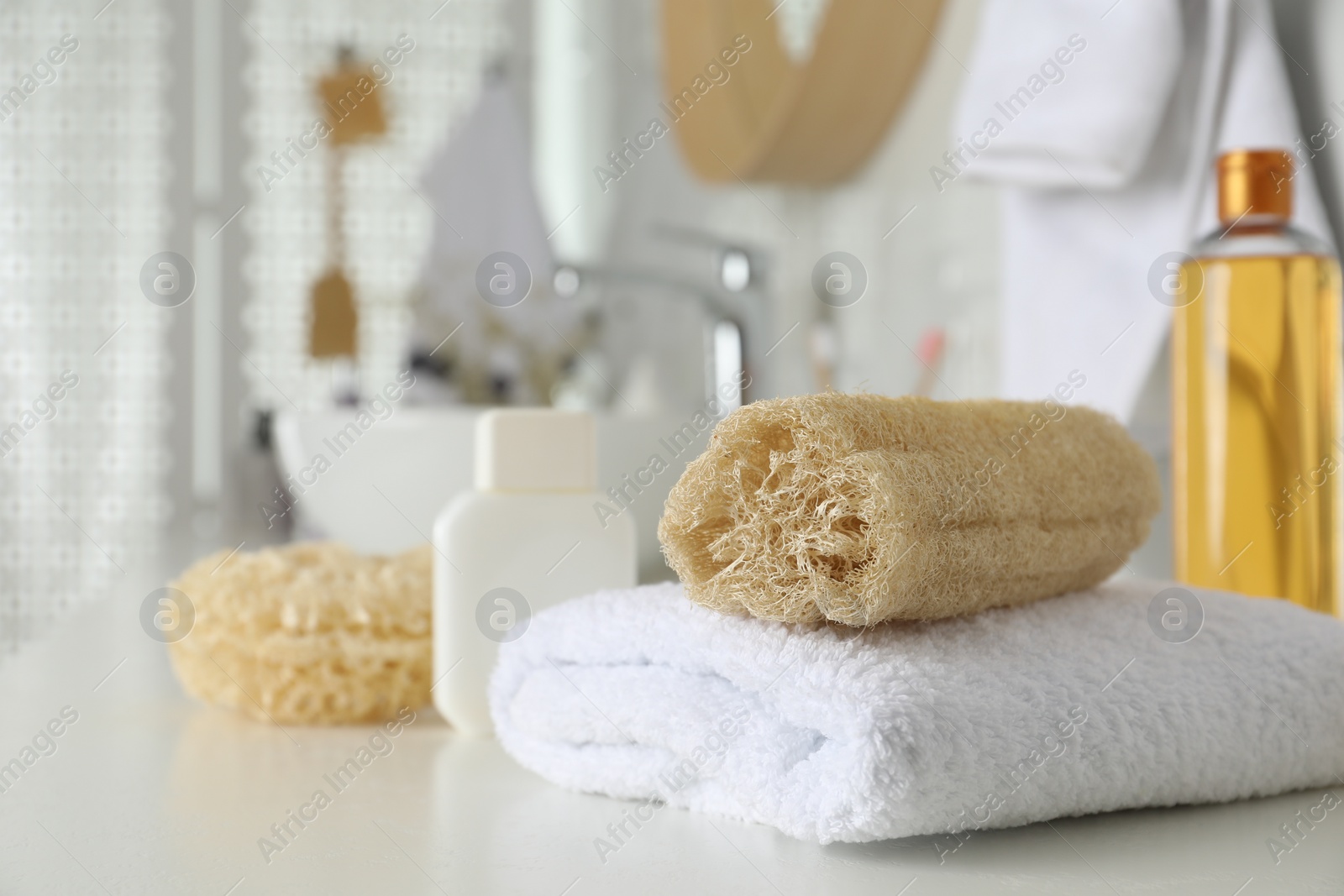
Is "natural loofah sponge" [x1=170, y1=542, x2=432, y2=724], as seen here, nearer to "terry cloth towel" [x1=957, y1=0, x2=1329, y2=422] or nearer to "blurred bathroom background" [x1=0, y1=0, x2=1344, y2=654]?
"terry cloth towel" [x1=957, y1=0, x2=1329, y2=422]

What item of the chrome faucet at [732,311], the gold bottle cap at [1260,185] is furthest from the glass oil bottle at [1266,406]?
the chrome faucet at [732,311]

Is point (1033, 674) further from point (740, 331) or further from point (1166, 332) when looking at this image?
point (740, 331)

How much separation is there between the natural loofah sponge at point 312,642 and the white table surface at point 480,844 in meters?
0.04

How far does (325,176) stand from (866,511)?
173 centimetres

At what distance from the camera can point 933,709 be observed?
0.30 m

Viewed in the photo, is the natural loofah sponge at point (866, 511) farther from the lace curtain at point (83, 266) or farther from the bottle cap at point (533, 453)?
the lace curtain at point (83, 266)

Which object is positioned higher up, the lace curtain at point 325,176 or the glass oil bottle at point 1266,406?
the lace curtain at point 325,176

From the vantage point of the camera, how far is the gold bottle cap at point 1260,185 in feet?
Answer: 1.60

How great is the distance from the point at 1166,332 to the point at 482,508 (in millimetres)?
377

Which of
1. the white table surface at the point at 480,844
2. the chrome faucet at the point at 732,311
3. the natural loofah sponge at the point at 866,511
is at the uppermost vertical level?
the chrome faucet at the point at 732,311

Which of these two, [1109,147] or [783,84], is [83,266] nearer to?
[783,84]

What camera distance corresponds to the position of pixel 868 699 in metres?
0.30

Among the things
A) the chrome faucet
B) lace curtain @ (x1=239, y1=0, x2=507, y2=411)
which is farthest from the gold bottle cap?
lace curtain @ (x1=239, y1=0, x2=507, y2=411)

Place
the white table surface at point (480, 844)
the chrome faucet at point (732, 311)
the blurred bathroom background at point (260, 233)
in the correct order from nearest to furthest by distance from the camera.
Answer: the white table surface at point (480, 844)
the chrome faucet at point (732, 311)
the blurred bathroom background at point (260, 233)
